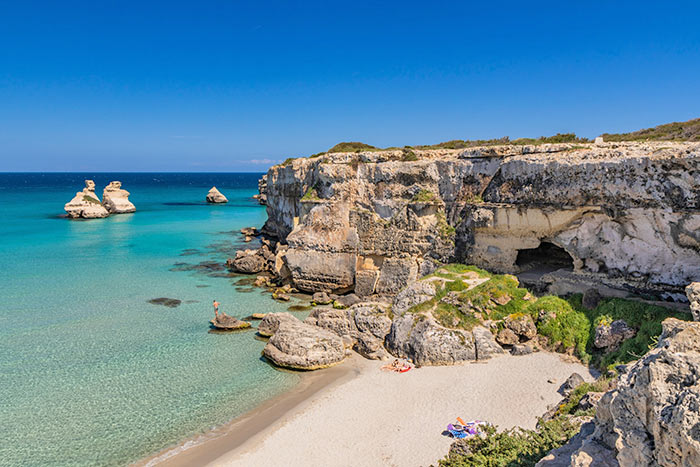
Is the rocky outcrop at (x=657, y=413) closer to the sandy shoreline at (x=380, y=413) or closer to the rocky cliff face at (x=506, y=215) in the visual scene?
the sandy shoreline at (x=380, y=413)

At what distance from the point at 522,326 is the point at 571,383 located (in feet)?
11.6

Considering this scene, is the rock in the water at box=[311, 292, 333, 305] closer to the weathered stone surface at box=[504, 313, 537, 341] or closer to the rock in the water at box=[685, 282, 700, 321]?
the weathered stone surface at box=[504, 313, 537, 341]

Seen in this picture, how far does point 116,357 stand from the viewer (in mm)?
16953

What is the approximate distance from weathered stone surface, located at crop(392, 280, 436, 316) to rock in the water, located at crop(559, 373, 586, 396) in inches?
231

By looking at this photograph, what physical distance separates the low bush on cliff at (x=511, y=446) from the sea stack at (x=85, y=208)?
64011 mm

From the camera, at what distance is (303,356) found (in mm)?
16062

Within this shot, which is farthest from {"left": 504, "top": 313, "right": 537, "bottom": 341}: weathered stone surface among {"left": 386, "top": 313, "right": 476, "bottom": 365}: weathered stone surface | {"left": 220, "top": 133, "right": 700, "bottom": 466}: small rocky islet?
{"left": 386, "top": 313, "right": 476, "bottom": 365}: weathered stone surface

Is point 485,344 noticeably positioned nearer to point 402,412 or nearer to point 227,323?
point 402,412

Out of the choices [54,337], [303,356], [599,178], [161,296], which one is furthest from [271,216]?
[599,178]

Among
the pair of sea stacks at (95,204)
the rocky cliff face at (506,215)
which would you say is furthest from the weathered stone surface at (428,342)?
the pair of sea stacks at (95,204)

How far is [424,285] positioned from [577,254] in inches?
252

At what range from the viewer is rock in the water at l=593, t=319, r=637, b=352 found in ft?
46.5

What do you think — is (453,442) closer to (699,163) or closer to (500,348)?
(500,348)

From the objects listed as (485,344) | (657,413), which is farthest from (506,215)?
(657,413)
